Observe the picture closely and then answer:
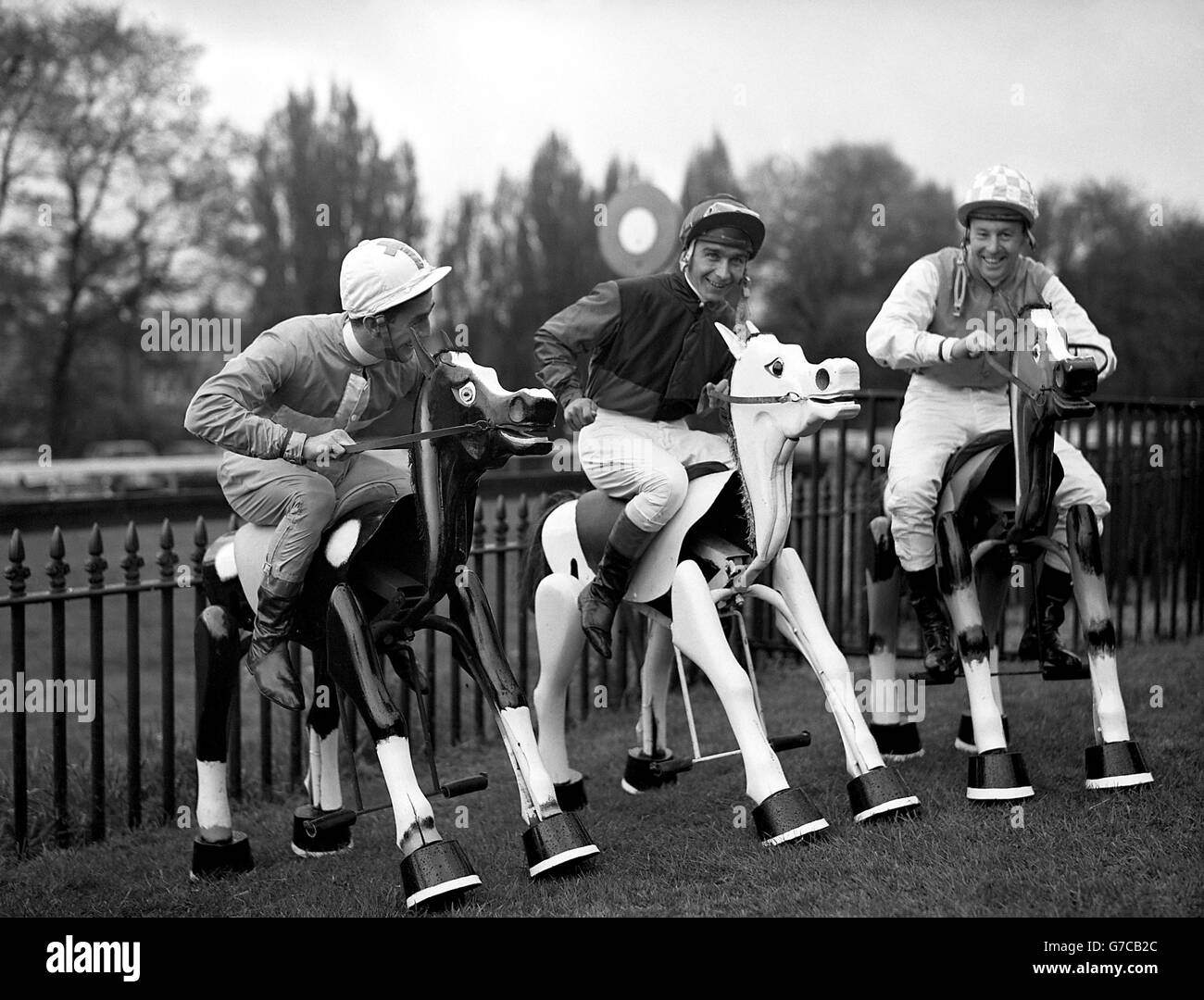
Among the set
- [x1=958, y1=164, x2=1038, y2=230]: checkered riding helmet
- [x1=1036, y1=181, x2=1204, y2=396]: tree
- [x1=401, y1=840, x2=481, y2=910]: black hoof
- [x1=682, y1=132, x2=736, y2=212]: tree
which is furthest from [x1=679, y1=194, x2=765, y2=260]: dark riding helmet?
[x1=682, y1=132, x2=736, y2=212]: tree

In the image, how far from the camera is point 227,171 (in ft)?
70.9

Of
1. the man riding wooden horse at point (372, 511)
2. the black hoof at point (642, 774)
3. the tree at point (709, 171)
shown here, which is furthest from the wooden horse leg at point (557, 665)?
the tree at point (709, 171)

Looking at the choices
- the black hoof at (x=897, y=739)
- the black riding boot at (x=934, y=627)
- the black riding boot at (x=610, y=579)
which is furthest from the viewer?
the black hoof at (x=897, y=739)

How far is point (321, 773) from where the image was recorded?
4.48 meters

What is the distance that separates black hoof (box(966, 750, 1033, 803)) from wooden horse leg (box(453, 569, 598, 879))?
1.42 m

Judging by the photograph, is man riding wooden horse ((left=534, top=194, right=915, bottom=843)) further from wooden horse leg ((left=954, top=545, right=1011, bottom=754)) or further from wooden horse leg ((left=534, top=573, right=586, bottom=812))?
wooden horse leg ((left=954, top=545, right=1011, bottom=754))

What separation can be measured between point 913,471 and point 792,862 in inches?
63.9

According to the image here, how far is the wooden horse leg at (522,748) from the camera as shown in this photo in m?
3.78

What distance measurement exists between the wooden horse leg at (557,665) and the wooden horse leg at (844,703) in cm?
86

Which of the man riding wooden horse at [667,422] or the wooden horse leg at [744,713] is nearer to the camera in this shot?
the wooden horse leg at [744,713]

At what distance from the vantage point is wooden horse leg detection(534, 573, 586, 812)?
4750 millimetres

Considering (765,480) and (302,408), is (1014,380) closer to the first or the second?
(765,480)

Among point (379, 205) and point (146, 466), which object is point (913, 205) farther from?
point (146, 466)

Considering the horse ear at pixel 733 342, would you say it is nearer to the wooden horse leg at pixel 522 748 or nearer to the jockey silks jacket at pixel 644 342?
the jockey silks jacket at pixel 644 342
